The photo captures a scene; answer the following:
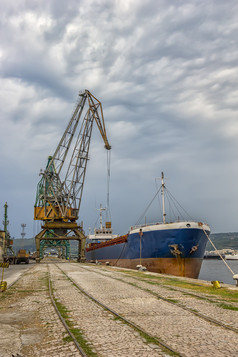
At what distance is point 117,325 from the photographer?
9055 millimetres

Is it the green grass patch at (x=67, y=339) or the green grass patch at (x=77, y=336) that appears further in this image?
the green grass patch at (x=67, y=339)

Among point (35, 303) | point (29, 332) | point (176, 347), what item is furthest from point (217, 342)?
point (35, 303)

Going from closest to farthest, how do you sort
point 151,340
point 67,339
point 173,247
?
point 151,340 → point 67,339 → point 173,247

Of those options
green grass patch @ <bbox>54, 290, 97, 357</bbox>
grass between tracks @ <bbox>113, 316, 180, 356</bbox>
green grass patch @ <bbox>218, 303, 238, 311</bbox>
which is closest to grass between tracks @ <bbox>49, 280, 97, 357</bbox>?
green grass patch @ <bbox>54, 290, 97, 357</bbox>

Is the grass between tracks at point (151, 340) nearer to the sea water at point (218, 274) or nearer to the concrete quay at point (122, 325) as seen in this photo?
the concrete quay at point (122, 325)

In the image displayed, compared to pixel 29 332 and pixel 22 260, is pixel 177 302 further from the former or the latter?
pixel 22 260

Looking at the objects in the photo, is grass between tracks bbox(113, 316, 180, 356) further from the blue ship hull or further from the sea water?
the sea water

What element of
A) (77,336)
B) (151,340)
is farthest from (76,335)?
(151,340)

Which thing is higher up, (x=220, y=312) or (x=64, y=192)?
(x=64, y=192)

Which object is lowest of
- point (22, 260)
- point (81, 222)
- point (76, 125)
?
point (22, 260)

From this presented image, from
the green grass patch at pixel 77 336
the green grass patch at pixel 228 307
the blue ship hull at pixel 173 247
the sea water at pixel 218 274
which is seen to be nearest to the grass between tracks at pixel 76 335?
the green grass patch at pixel 77 336

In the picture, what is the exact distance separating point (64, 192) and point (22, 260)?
16026 millimetres

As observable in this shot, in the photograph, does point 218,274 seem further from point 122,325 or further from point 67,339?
point 67,339

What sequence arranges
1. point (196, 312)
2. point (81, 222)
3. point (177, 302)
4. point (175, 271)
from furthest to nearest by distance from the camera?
1. point (81, 222)
2. point (175, 271)
3. point (177, 302)
4. point (196, 312)
